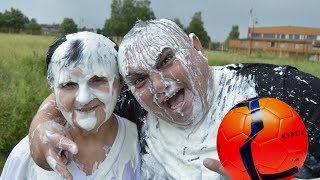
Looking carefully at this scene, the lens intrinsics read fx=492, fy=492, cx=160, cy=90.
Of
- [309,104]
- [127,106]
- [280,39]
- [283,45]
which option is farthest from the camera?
[280,39]

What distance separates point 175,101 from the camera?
2.28 m

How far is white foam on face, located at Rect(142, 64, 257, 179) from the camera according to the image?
232 centimetres

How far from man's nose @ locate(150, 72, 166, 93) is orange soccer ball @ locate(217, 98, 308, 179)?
529 mm

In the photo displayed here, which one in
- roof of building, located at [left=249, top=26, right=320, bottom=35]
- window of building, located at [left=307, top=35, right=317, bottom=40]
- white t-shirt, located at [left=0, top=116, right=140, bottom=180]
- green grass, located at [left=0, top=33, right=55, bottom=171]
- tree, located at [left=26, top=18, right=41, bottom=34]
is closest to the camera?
white t-shirt, located at [left=0, top=116, right=140, bottom=180]

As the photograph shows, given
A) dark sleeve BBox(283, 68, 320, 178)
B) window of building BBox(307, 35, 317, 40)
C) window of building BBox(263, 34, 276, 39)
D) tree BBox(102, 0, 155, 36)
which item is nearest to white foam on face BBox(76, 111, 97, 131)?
dark sleeve BBox(283, 68, 320, 178)

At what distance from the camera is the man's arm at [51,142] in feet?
7.49

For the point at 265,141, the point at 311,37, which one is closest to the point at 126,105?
the point at 265,141

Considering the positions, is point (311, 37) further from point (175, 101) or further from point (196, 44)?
point (175, 101)

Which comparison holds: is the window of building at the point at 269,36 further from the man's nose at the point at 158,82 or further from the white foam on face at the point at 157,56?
the man's nose at the point at 158,82

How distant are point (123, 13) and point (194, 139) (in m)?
37.1

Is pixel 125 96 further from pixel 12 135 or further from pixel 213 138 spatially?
pixel 12 135

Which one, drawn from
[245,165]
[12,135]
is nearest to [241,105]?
[245,165]

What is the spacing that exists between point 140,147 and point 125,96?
12.5 inches

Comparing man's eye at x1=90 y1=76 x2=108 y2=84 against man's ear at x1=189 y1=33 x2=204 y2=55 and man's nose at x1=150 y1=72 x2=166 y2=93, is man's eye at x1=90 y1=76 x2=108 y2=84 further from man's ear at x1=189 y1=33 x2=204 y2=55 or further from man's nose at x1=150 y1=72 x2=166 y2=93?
man's ear at x1=189 y1=33 x2=204 y2=55
